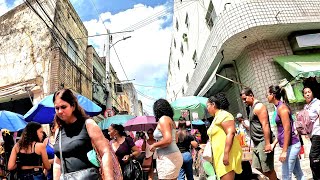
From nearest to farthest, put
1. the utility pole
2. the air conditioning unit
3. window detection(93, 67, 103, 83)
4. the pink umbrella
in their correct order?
the pink umbrella, the utility pole, window detection(93, 67, 103, 83), the air conditioning unit

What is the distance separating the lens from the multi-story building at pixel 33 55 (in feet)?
39.9

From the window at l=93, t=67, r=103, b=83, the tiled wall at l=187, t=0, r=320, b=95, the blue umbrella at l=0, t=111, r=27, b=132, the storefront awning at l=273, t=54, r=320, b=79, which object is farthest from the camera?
the window at l=93, t=67, r=103, b=83

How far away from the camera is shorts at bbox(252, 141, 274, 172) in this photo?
3.77 m

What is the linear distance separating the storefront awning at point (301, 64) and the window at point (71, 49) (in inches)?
431

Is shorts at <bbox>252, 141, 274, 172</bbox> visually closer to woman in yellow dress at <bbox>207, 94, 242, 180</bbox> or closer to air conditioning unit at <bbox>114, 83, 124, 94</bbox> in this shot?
woman in yellow dress at <bbox>207, 94, 242, 180</bbox>

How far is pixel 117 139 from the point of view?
5066 mm

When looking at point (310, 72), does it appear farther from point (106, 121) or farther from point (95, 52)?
point (95, 52)

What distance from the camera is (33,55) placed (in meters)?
12.7

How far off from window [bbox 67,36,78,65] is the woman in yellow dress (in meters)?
12.6

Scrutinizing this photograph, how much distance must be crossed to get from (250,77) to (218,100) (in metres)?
5.67

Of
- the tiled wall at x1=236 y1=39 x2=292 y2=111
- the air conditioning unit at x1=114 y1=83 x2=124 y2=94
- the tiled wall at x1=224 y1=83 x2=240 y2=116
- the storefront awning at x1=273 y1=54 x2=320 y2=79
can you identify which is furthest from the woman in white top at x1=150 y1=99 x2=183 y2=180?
the air conditioning unit at x1=114 y1=83 x2=124 y2=94

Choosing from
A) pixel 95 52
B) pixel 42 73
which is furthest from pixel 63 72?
pixel 95 52

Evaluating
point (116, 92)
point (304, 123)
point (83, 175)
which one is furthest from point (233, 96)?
point (116, 92)

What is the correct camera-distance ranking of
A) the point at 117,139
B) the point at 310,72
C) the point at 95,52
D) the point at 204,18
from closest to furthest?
1. the point at 117,139
2. the point at 310,72
3. the point at 204,18
4. the point at 95,52
